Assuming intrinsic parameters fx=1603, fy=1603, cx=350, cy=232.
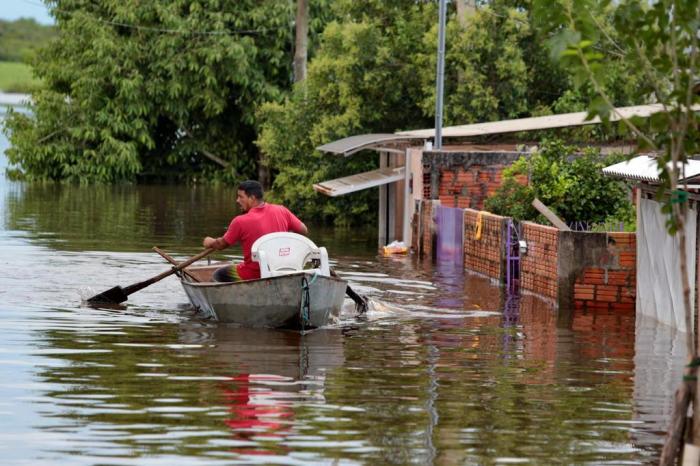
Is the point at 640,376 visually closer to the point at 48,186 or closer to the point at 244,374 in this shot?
the point at 244,374

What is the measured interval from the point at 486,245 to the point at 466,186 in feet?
18.9

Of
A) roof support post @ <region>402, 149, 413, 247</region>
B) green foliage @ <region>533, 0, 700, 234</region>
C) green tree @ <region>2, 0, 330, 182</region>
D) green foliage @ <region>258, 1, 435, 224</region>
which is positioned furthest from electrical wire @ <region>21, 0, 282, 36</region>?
green foliage @ <region>533, 0, 700, 234</region>

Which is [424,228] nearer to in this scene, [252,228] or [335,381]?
[252,228]

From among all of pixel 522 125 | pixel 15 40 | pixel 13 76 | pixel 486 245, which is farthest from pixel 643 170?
pixel 15 40

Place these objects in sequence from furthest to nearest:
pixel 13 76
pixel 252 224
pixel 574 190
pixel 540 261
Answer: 1. pixel 13 76
2. pixel 574 190
3. pixel 540 261
4. pixel 252 224

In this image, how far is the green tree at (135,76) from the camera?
59.5 m

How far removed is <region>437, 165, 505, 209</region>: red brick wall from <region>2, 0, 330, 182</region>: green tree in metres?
26.1

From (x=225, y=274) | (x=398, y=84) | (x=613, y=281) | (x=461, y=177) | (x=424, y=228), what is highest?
(x=398, y=84)

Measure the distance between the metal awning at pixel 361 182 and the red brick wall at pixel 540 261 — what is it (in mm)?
10193

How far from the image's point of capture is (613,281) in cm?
2367

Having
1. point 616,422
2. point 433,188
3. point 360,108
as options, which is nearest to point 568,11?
point 616,422

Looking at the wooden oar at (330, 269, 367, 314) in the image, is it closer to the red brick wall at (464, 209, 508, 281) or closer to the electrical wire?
the red brick wall at (464, 209, 508, 281)

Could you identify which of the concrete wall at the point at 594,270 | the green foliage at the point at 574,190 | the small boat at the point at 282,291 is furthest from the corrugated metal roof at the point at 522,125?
the small boat at the point at 282,291

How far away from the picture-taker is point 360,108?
44469 millimetres
